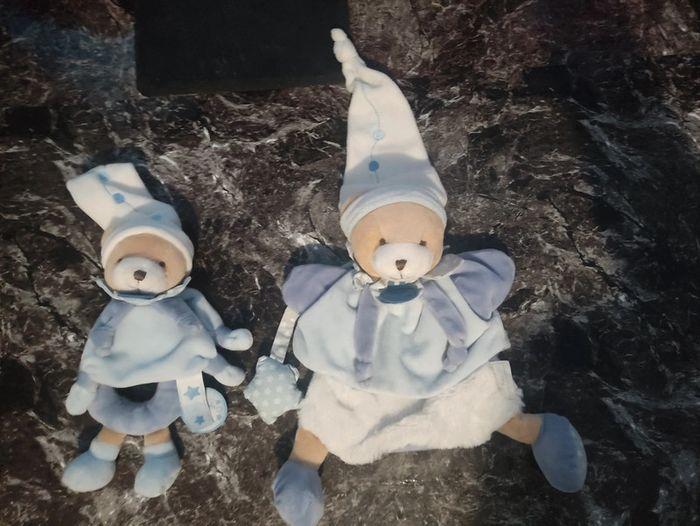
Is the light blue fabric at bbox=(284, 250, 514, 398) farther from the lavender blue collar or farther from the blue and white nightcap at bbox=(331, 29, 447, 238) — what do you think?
the blue and white nightcap at bbox=(331, 29, 447, 238)

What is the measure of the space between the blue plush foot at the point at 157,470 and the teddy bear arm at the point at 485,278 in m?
1.21

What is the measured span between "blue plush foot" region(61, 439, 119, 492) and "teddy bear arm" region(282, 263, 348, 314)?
0.83m

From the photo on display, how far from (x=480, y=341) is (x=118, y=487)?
4.66 ft

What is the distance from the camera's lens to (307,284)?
6.62 feet

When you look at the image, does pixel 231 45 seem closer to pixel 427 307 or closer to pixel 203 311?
pixel 203 311

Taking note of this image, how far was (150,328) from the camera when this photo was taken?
1862mm

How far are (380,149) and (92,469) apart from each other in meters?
1.54

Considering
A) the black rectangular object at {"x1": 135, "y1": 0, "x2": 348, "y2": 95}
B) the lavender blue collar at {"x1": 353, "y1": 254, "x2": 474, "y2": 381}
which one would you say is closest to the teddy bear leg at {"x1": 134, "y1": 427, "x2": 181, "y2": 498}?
the lavender blue collar at {"x1": 353, "y1": 254, "x2": 474, "y2": 381}

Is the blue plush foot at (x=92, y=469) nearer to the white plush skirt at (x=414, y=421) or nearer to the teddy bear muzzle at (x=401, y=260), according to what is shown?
the white plush skirt at (x=414, y=421)

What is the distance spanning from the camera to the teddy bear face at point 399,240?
176 cm

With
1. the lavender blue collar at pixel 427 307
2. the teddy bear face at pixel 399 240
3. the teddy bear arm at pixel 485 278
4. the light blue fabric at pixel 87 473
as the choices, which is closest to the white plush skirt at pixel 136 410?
the light blue fabric at pixel 87 473

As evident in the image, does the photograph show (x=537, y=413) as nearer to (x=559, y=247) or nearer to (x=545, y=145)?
(x=559, y=247)

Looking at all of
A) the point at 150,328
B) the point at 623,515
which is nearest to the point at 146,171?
the point at 150,328

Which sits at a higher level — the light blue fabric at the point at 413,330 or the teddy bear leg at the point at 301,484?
the light blue fabric at the point at 413,330
